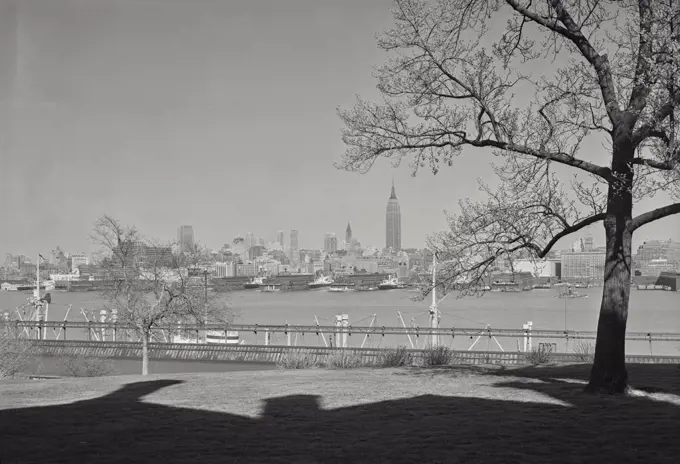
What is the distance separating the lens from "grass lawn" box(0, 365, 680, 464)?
6902 millimetres

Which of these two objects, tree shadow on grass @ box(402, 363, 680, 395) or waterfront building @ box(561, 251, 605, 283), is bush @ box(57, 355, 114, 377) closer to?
tree shadow on grass @ box(402, 363, 680, 395)

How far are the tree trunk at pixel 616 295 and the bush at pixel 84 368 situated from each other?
20632 millimetres

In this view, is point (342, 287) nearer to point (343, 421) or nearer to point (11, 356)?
point (11, 356)

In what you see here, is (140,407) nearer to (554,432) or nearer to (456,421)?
(456,421)

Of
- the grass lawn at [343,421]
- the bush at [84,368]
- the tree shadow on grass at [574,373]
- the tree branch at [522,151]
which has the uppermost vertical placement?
the tree branch at [522,151]

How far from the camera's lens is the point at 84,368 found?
28.9 m

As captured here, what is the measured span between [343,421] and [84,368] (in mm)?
22870

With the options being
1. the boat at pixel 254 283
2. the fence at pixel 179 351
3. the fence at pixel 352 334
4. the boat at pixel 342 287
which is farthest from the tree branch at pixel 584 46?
the boat at pixel 254 283

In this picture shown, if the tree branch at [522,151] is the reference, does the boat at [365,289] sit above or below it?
below

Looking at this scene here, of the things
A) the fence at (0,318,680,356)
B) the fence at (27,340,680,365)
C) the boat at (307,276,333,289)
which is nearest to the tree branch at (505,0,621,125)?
the fence at (0,318,680,356)

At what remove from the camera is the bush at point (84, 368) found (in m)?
27.9

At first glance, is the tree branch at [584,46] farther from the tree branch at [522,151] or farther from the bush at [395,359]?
the bush at [395,359]

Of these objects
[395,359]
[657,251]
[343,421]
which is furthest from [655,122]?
[657,251]

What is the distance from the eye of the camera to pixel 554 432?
791cm
